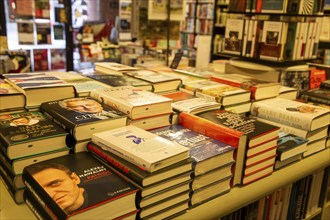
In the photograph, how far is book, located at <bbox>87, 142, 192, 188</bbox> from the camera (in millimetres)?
834

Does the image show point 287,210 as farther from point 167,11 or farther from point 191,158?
point 167,11

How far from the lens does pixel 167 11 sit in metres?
2.77

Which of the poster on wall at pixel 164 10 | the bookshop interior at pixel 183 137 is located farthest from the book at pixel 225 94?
the poster on wall at pixel 164 10

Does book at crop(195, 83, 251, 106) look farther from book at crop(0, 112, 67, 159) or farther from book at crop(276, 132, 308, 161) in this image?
book at crop(0, 112, 67, 159)

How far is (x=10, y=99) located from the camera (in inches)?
46.1

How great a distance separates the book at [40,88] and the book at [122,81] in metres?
0.22

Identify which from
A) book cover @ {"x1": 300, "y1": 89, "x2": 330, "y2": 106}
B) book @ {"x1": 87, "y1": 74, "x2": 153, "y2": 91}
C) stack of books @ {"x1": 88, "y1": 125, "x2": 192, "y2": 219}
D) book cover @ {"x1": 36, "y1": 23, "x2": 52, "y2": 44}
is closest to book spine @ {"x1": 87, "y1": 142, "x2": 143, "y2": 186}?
stack of books @ {"x1": 88, "y1": 125, "x2": 192, "y2": 219}

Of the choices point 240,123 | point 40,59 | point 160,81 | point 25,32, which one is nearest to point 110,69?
point 160,81

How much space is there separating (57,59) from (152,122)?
4.10 m

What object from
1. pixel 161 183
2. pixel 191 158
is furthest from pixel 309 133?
pixel 161 183

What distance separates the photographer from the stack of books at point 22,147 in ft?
3.05

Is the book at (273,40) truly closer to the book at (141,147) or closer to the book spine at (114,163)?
the book at (141,147)

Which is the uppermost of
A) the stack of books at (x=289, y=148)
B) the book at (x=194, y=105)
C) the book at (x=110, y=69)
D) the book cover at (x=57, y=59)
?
the book at (x=110, y=69)

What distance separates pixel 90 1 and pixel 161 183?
15.2 ft
